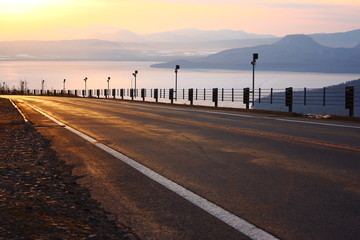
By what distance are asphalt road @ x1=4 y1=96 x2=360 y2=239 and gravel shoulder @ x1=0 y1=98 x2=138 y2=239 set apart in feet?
0.89

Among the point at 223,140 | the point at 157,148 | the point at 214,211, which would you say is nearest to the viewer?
the point at 214,211

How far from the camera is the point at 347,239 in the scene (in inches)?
183

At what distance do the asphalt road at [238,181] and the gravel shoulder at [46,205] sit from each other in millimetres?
270

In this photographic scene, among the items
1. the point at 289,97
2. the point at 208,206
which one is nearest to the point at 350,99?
the point at 289,97

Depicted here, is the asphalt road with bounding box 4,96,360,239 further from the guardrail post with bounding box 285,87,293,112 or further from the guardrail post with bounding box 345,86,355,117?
the guardrail post with bounding box 285,87,293,112

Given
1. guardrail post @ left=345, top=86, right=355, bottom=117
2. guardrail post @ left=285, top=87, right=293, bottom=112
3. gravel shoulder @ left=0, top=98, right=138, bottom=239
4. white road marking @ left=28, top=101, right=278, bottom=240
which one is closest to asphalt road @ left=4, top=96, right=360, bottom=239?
white road marking @ left=28, top=101, right=278, bottom=240

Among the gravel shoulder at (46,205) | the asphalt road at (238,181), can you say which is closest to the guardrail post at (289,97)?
the asphalt road at (238,181)

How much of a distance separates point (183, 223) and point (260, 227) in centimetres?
73

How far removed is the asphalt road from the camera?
16.9 feet

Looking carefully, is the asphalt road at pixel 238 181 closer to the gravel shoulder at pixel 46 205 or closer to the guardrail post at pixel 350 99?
the gravel shoulder at pixel 46 205

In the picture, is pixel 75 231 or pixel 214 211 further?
pixel 214 211

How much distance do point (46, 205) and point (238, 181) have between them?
2672 mm

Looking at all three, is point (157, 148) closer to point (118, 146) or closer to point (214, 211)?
point (118, 146)

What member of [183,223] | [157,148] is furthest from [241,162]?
[183,223]
